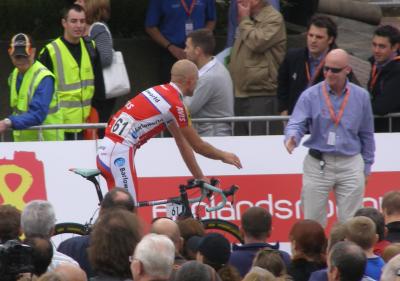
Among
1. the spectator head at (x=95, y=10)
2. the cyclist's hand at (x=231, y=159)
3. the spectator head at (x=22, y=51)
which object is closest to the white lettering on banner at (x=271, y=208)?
the cyclist's hand at (x=231, y=159)

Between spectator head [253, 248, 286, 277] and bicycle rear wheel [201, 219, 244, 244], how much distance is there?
3.77 meters

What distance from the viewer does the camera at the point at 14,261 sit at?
8.09 m

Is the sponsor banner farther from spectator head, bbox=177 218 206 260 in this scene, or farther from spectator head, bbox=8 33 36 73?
spectator head, bbox=177 218 206 260

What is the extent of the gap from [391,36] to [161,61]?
3.54m

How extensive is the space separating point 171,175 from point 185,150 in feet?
3.92

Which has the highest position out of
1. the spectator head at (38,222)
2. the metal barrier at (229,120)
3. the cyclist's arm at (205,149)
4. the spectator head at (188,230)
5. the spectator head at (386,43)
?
the spectator head at (386,43)

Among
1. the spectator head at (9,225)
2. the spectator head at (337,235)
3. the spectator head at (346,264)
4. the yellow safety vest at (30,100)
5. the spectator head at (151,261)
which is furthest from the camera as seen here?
the yellow safety vest at (30,100)

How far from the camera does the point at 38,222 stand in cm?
995

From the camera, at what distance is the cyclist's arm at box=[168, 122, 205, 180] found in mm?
12914

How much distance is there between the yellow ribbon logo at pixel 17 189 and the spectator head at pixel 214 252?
475 cm

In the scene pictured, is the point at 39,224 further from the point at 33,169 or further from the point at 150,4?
the point at 150,4

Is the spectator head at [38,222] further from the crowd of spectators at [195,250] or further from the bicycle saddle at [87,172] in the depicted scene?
the bicycle saddle at [87,172]

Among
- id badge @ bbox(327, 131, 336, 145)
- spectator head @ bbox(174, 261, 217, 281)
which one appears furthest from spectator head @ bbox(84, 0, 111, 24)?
spectator head @ bbox(174, 261, 217, 281)

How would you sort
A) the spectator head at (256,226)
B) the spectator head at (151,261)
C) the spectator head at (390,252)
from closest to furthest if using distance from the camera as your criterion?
the spectator head at (151,261) → the spectator head at (390,252) → the spectator head at (256,226)
